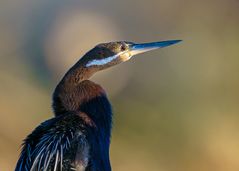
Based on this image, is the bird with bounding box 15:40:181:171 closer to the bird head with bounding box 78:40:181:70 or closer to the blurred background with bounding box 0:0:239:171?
the bird head with bounding box 78:40:181:70

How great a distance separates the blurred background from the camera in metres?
Result: 8.95

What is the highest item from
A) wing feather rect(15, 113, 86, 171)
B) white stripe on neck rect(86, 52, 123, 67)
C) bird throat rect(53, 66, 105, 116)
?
white stripe on neck rect(86, 52, 123, 67)

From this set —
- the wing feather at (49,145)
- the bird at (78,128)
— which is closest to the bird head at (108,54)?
the bird at (78,128)

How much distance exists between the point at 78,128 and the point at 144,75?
5841 mm

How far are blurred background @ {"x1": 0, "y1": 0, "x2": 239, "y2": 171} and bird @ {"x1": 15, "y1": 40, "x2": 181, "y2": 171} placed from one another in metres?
3.50

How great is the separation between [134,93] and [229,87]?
1.28 metres

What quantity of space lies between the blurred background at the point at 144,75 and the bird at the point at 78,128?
3.50m

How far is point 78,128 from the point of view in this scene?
15.5ft

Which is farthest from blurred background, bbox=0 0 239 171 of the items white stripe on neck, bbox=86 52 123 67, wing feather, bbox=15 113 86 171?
wing feather, bbox=15 113 86 171

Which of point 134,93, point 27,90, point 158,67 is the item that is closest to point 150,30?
point 158,67

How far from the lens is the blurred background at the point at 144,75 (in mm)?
8953

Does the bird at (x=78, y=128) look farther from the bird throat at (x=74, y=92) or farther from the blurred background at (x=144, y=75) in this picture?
the blurred background at (x=144, y=75)

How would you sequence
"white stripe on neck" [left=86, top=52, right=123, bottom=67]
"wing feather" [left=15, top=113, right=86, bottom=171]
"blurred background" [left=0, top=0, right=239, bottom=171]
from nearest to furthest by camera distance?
"wing feather" [left=15, top=113, right=86, bottom=171]
"white stripe on neck" [left=86, top=52, right=123, bottom=67]
"blurred background" [left=0, top=0, right=239, bottom=171]

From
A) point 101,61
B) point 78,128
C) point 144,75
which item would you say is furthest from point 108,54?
point 144,75
